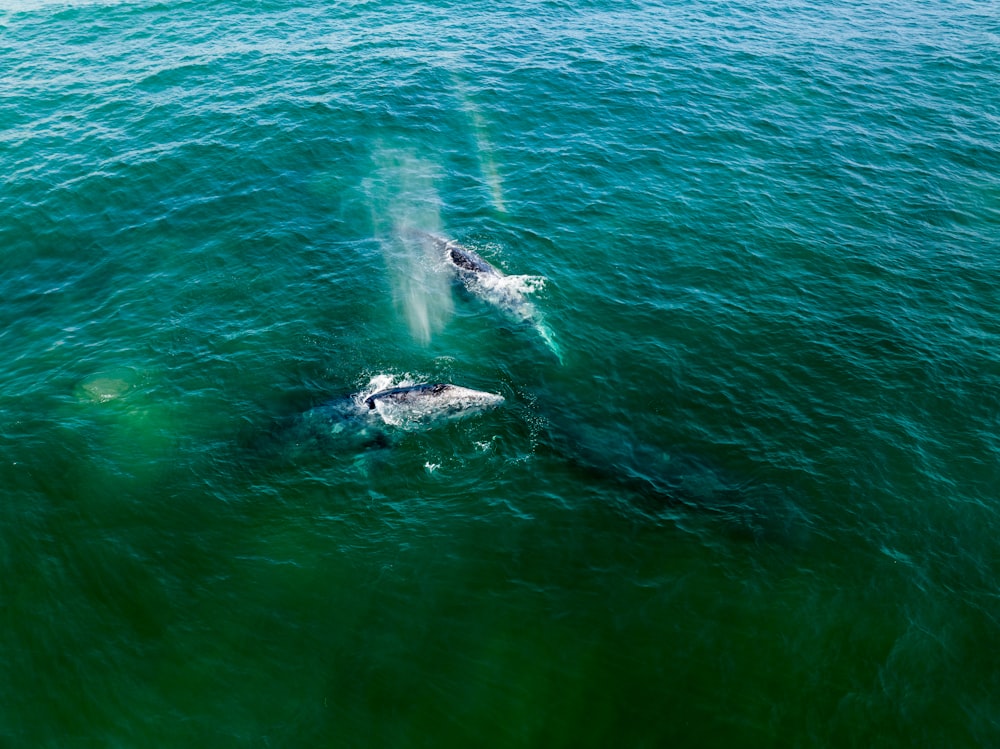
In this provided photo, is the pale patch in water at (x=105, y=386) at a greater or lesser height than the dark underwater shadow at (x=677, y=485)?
greater

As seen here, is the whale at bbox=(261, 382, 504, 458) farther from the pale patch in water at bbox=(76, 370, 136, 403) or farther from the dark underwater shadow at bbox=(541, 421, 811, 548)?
the pale patch in water at bbox=(76, 370, 136, 403)

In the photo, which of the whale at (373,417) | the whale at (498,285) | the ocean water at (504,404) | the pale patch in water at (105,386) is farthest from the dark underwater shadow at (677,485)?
the pale patch in water at (105,386)

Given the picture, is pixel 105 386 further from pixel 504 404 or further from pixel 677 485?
pixel 677 485

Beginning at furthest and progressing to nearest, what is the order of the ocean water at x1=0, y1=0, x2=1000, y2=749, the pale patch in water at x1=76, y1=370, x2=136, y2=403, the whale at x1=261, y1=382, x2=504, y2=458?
1. the pale patch in water at x1=76, y1=370, x2=136, y2=403
2. the whale at x1=261, y1=382, x2=504, y2=458
3. the ocean water at x1=0, y1=0, x2=1000, y2=749

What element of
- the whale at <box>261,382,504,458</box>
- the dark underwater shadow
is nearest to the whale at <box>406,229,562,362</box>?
the whale at <box>261,382,504,458</box>

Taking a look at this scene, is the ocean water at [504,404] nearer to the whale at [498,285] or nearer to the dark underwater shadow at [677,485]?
the dark underwater shadow at [677,485]

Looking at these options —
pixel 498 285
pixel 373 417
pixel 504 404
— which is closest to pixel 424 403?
pixel 373 417
